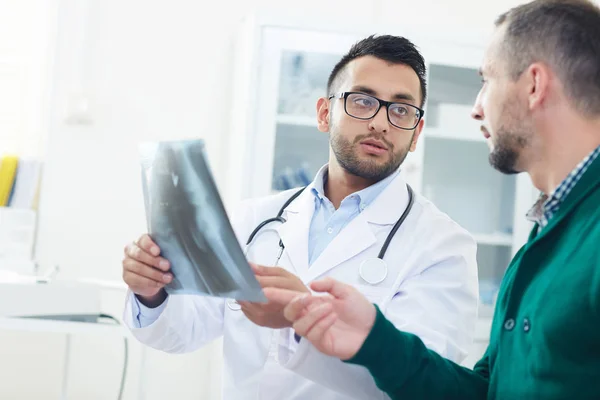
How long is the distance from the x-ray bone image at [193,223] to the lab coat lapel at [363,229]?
1.23 ft

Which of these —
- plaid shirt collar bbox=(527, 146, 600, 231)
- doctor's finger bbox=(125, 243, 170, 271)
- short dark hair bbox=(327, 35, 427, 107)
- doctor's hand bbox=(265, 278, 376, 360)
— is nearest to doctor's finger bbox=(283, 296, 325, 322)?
doctor's hand bbox=(265, 278, 376, 360)

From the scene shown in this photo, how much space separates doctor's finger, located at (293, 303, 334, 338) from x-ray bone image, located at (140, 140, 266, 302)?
0.06m

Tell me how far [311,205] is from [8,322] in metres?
0.87

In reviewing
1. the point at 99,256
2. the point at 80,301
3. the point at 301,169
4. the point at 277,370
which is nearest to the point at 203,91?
the point at 301,169

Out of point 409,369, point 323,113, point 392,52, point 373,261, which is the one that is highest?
point 392,52

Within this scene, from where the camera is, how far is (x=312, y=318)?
3.23 ft

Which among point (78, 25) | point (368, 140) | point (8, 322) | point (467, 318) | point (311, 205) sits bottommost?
point (8, 322)

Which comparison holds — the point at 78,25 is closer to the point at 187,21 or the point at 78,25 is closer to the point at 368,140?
the point at 187,21

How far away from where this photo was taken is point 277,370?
4.52 feet

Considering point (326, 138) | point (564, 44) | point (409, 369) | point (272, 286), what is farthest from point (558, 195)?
point (326, 138)

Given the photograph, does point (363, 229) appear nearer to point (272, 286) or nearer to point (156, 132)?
point (272, 286)

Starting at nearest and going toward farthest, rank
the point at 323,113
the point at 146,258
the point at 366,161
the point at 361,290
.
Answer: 1. the point at 146,258
2. the point at 361,290
3. the point at 366,161
4. the point at 323,113

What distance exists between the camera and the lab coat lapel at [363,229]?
143cm

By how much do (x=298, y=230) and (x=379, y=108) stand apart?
320 mm
